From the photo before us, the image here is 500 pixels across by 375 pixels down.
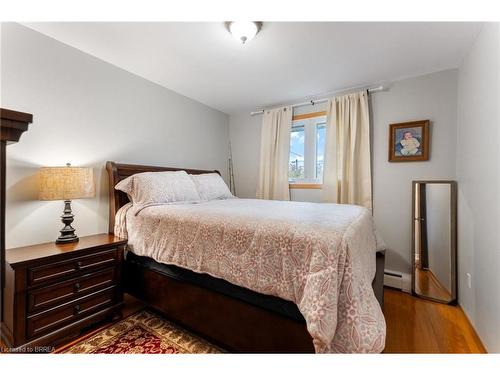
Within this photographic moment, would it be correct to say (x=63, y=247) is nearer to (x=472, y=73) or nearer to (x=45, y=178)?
(x=45, y=178)

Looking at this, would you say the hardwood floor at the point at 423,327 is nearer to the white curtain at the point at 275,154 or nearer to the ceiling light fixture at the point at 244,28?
the white curtain at the point at 275,154

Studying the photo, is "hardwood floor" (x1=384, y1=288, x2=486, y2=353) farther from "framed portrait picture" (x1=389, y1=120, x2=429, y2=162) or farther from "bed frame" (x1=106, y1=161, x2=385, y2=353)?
"framed portrait picture" (x1=389, y1=120, x2=429, y2=162)

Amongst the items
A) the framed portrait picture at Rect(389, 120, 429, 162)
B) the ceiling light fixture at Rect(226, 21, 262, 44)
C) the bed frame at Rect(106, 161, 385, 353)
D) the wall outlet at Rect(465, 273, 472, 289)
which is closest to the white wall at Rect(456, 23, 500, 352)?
the wall outlet at Rect(465, 273, 472, 289)

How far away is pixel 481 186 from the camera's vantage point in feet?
5.15

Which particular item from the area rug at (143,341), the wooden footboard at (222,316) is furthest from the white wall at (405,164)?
the area rug at (143,341)

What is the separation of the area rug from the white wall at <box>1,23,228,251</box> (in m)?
0.90

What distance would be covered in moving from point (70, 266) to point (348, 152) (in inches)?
113

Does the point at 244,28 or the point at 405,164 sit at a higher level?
the point at 244,28

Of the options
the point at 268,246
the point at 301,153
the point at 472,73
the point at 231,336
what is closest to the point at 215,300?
the point at 231,336

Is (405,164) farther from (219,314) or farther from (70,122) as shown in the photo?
(70,122)

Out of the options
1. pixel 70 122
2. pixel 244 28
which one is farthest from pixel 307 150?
pixel 70 122

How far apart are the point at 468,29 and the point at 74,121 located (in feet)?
10.7

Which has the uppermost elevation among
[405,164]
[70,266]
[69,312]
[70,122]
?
[70,122]

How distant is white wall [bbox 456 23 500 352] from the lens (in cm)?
137
